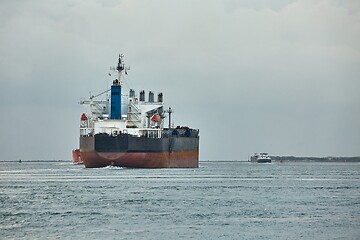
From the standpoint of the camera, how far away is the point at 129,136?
95.1 m

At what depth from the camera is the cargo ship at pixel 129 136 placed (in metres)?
94.9

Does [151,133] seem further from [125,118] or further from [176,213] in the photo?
[176,213]

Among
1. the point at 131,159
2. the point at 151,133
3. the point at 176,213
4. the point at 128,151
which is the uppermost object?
the point at 151,133

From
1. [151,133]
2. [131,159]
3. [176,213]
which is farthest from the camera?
[151,133]

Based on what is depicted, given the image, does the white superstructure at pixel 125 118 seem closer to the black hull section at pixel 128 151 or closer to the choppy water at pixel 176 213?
the black hull section at pixel 128 151

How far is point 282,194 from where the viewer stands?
56.8 metres

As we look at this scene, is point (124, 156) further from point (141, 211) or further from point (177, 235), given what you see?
point (177, 235)

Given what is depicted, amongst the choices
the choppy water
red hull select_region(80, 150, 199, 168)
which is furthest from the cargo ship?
the choppy water

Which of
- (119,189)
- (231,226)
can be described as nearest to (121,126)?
(119,189)

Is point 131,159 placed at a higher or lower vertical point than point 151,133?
lower

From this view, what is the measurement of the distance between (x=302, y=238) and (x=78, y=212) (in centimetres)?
1326

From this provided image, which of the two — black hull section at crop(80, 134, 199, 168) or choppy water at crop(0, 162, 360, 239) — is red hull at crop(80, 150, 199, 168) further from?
choppy water at crop(0, 162, 360, 239)

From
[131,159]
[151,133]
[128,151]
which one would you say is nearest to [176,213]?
[128,151]

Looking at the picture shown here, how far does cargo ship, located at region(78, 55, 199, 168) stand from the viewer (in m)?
94.9
